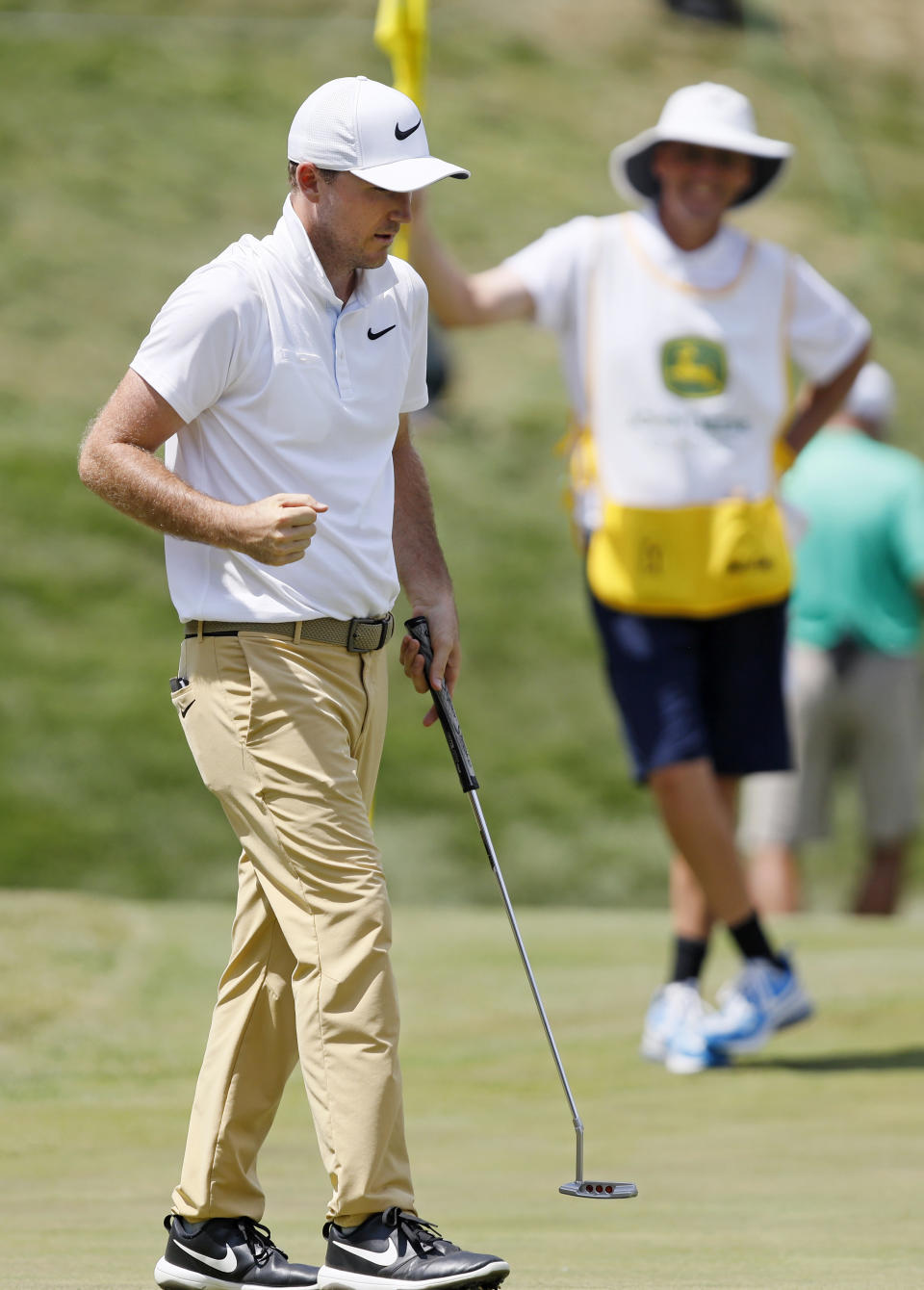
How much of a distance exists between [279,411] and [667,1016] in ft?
9.27

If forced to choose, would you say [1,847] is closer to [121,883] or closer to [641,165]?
[121,883]

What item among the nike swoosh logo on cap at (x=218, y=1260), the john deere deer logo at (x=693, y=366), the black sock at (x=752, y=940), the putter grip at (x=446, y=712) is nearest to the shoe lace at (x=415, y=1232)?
the nike swoosh logo on cap at (x=218, y=1260)

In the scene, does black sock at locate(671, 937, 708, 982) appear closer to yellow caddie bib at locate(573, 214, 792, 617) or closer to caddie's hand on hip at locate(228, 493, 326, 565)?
yellow caddie bib at locate(573, 214, 792, 617)

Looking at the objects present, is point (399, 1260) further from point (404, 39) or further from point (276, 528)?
point (404, 39)

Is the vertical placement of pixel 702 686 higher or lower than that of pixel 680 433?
lower

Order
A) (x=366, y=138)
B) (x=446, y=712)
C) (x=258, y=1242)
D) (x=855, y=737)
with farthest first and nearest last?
1. (x=855, y=737)
2. (x=446, y=712)
3. (x=258, y=1242)
4. (x=366, y=138)

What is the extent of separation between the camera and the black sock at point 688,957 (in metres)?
5.97

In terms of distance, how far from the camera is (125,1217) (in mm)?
4133

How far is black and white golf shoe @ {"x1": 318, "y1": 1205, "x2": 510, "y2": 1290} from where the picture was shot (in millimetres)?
3227

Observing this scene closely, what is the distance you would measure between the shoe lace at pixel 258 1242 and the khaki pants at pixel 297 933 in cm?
2

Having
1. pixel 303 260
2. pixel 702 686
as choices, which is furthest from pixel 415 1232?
pixel 702 686

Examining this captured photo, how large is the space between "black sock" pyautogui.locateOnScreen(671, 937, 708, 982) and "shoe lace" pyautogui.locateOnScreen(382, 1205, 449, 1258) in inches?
106

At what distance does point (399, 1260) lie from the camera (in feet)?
10.8

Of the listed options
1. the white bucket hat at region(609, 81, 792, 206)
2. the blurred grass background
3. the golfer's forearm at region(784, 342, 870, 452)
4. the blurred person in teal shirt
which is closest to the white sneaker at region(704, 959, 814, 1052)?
the golfer's forearm at region(784, 342, 870, 452)
